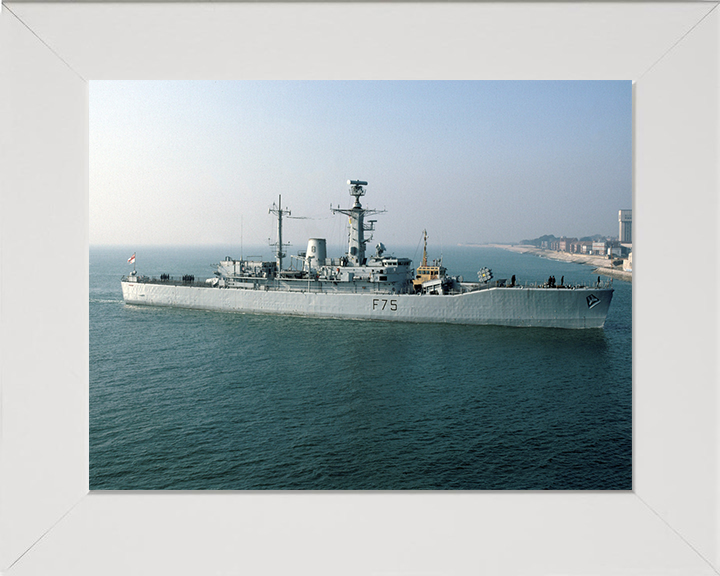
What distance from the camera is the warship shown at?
12.7 m

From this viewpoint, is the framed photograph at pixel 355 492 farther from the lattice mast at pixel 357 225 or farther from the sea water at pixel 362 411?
the lattice mast at pixel 357 225

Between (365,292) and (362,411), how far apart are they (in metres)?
8.09

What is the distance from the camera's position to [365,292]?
14.7m

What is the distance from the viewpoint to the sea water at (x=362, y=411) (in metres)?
4.97

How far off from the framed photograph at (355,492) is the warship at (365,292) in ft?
34.8

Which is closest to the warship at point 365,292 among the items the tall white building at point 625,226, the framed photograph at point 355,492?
the framed photograph at point 355,492

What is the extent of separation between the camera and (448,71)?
99.8 inches

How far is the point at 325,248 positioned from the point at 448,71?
47.5ft

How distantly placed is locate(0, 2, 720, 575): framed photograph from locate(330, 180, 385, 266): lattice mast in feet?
43.7

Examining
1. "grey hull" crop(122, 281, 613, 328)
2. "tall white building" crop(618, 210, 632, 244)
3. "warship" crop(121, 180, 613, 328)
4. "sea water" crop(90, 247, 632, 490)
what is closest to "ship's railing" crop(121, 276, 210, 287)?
"warship" crop(121, 180, 613, 328)

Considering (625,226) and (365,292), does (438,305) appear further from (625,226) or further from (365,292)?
(625,226)
